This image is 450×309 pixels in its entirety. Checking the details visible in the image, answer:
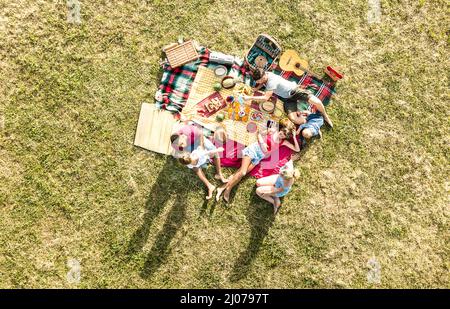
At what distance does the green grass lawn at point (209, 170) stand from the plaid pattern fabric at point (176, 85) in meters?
0.28

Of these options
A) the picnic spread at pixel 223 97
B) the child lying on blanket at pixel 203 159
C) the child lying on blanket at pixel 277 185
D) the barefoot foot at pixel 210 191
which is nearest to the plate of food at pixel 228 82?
the picnic spread at pixel 223 97

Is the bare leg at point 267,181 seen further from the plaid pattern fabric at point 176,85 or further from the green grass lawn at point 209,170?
the plaid pattern fabric at point 176,85

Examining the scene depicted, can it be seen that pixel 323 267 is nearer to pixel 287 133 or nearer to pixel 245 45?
pixel 287 133

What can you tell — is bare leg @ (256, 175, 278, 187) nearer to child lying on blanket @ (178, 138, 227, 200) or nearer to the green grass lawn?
the green grass lawn

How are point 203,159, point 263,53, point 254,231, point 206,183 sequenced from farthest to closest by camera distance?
point 263,53
point 254,231
point 206,183
point 203,159

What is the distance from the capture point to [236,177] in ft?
27.1

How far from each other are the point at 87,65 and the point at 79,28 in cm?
80

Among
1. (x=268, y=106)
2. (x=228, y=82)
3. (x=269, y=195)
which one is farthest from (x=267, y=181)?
(x=228, y=82)

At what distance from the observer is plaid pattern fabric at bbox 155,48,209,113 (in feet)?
27.5

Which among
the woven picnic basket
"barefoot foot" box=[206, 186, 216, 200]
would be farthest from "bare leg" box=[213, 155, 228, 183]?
the woven picnic basket

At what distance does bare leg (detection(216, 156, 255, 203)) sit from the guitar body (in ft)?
6.96

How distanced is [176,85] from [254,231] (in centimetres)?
342

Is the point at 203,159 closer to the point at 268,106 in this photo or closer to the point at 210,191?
the point at 210,191
